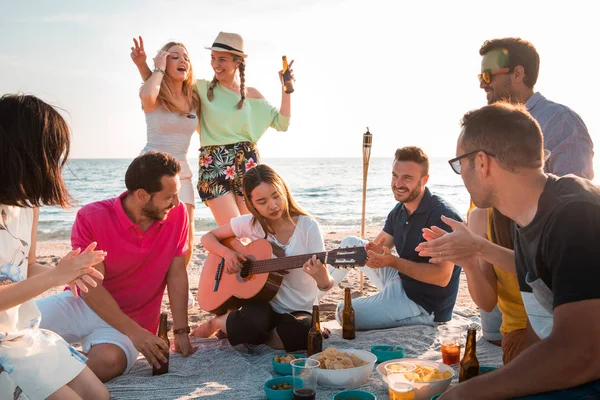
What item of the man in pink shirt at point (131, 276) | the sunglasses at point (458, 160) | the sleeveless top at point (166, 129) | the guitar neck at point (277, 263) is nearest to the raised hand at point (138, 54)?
the sleeveless top at point (166, 129)

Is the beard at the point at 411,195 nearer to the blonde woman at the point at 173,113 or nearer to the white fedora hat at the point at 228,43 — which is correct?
the blonde woman at the point at 173,113

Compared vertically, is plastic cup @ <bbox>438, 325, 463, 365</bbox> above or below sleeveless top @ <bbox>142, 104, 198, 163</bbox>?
below

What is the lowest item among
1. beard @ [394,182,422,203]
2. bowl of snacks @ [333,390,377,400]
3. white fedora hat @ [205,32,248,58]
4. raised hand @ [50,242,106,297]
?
bowl of snacks @ [333,390,377,400]

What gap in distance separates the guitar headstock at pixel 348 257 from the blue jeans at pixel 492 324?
3.98 ft

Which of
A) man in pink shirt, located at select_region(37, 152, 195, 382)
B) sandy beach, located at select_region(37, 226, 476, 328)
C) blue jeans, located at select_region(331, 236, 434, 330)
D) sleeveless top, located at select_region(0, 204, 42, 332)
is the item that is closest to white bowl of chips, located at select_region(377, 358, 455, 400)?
blue jeans, located at select_region(331, 236, 434, 330)

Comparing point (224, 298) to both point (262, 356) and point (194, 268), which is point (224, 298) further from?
point (194, 268)

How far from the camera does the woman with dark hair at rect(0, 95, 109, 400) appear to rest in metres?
2.70

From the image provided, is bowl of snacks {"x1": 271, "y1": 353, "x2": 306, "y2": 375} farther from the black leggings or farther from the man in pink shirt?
the man in pink shirt

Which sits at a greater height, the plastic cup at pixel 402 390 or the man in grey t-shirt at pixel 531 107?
the man in grey t-shirt at pixel 531 107

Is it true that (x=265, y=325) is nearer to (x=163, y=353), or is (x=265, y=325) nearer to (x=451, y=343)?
(x=163, y=353)

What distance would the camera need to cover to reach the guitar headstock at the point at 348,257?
4148 millimetres

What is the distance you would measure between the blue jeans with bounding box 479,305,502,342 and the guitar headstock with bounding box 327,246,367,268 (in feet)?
3.98

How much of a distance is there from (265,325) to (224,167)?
5.77ft

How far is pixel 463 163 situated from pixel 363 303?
8.86ft
